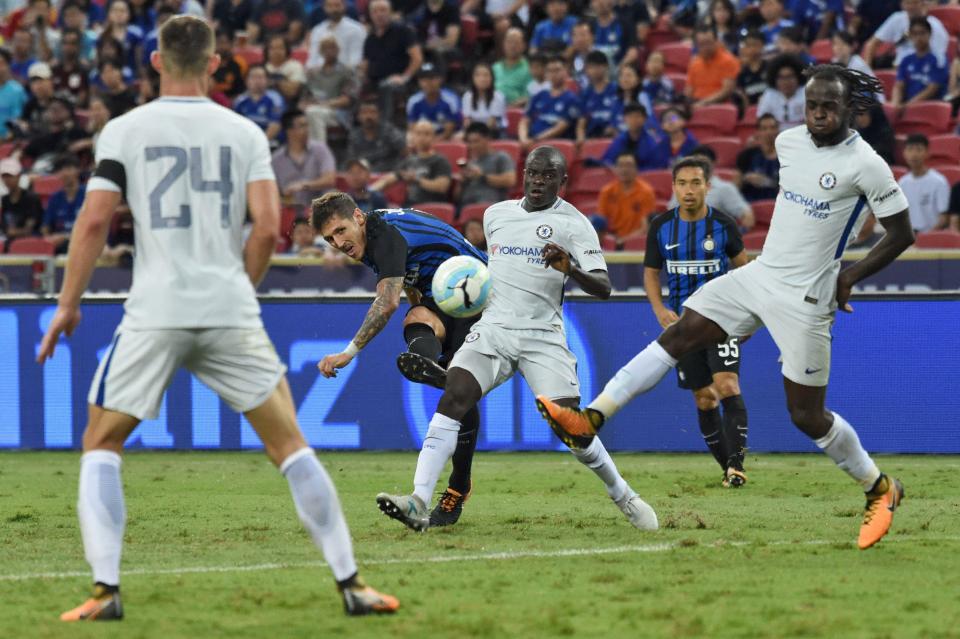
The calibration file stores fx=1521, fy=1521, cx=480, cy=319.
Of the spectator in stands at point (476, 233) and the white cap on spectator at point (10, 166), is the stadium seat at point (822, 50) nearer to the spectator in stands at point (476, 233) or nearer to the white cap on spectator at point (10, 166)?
the spectator in stands at point (476, 233)

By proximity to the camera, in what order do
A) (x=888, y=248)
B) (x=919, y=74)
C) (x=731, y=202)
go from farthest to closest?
(x=919, y=74), (x=731, y=202), (x=888, y=248)

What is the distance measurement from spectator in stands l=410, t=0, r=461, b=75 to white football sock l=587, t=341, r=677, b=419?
40.1ft

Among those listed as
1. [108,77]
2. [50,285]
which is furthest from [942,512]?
[108,77]

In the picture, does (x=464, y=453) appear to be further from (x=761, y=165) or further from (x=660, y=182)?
(x=660, y=182)

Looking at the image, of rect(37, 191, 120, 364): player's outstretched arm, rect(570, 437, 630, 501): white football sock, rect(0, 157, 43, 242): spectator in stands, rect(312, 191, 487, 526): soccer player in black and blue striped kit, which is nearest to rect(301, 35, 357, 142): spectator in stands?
rect(0, 157, 43, 242): spectator in stands

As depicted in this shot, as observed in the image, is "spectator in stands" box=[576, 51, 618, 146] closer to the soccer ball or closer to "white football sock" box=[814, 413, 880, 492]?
the soccer ball

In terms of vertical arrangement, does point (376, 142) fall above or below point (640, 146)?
below

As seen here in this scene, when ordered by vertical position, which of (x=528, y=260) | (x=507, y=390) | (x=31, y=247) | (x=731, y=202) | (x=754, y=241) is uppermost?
(x=528, y=260)

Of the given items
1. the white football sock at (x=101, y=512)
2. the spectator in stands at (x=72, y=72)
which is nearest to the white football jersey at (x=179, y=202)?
the white football sock at (x=101, y=512)

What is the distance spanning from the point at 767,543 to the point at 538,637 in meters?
2.59

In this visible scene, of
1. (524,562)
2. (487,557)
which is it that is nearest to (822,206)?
(524,562)

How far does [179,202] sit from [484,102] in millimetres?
13211

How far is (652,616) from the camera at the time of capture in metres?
5.75

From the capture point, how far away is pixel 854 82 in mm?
7559
